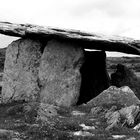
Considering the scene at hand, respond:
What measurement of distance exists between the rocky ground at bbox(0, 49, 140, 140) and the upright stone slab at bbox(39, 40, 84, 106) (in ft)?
11.1

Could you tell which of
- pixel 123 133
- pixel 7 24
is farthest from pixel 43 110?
pixel 7 24

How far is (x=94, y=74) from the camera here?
114 feet

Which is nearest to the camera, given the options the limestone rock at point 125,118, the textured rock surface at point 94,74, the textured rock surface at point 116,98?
the limestone rock at point 125,118

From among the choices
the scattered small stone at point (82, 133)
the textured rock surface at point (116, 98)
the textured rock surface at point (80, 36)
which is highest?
the textured rock surface at point (80, 36)

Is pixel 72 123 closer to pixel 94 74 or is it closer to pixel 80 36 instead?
pixel 80 36

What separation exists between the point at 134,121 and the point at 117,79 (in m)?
15.9

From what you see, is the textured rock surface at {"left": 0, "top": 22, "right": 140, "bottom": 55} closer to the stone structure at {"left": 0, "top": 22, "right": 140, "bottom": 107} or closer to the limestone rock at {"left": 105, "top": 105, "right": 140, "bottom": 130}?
the stone structure at {"left": 0, "top": 22, "right": 140, "bottom": 107}

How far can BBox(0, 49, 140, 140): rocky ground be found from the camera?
53.7 feet

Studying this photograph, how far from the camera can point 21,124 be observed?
18688 millimetres

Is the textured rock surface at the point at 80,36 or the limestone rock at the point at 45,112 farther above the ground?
the textured rock surface at the point at 80,36

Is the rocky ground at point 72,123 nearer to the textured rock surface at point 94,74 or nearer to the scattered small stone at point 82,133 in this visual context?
the scattered small stone at point 82,133

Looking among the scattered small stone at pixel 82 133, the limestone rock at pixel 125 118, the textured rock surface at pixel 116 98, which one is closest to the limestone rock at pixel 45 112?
the limestone rock at pixel 125 118

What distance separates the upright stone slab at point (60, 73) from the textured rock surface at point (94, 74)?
3.32 m

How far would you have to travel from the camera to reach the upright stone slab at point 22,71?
30.7 meters
